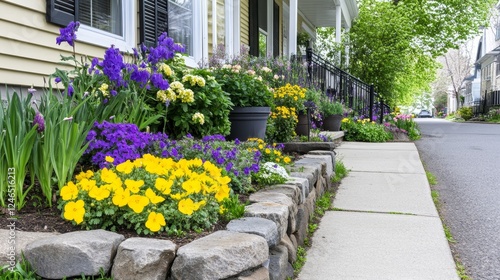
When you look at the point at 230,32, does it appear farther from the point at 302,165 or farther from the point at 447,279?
the point at 447,279

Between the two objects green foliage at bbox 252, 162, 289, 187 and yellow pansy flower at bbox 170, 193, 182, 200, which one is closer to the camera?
yellow pansy flower at bbox 170, 193, 182, 200

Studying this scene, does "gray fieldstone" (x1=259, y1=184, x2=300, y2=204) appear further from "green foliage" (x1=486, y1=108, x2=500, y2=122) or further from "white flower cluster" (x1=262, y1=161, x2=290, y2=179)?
"green foliage" (x1=486, y1=108, x2=500, y2=122)

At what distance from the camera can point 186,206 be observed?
2.02 meters

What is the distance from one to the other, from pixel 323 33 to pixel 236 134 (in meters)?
20.3

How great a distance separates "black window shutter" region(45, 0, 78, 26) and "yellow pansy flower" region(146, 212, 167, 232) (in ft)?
7.52

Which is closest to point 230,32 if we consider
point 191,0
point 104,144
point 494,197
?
point 191,0

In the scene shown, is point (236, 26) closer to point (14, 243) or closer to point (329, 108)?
point (329, 108)

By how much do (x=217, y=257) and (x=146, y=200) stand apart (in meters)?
0.47

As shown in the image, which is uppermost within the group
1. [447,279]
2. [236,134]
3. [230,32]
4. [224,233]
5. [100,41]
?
[230,32]

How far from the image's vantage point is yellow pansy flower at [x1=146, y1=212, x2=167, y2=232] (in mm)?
1884

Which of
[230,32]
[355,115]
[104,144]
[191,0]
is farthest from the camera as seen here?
[355,115]

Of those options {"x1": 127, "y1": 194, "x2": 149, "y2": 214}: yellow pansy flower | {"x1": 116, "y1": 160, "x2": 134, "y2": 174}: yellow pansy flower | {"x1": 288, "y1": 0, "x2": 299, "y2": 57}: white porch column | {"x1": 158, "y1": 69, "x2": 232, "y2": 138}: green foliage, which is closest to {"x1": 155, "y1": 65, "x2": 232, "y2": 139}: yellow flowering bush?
{"x1": 158, "y1": 69, "x2": 232, "y2": 138}: green foliage

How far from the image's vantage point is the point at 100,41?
4.12 meters

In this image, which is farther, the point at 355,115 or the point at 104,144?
the point at 355,115
